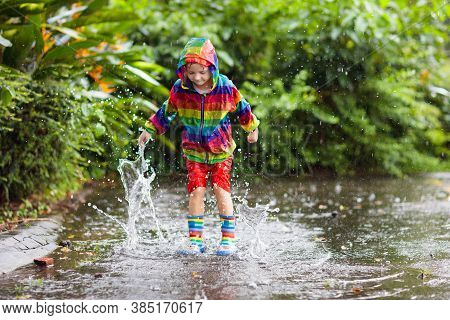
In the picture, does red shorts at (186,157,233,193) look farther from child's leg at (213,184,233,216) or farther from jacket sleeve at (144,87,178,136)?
jacket sleeve at (144,87,178,136)

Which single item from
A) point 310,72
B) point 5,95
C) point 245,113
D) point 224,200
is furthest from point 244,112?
point 310,72

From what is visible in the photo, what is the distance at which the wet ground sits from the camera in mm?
3039

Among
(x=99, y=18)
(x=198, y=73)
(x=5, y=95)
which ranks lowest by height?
(x=5, y=95)

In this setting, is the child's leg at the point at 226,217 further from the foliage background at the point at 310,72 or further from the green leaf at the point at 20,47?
the foliage background at the point at 310,72

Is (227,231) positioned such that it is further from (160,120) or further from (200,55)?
(200,55)

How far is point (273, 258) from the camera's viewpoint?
12.3 feet

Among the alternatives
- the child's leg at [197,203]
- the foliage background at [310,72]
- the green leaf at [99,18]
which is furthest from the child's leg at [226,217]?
the foliage background at [310,72]

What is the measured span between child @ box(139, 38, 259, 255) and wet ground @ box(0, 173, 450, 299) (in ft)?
0.60

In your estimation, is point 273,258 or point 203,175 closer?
point 273,258

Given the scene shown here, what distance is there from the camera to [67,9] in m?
6.80

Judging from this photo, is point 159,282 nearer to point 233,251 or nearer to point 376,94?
point 233,251

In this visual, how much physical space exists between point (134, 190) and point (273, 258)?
4.38 ft

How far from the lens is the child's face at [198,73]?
12.4 ft

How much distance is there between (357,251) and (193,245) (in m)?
0.94
